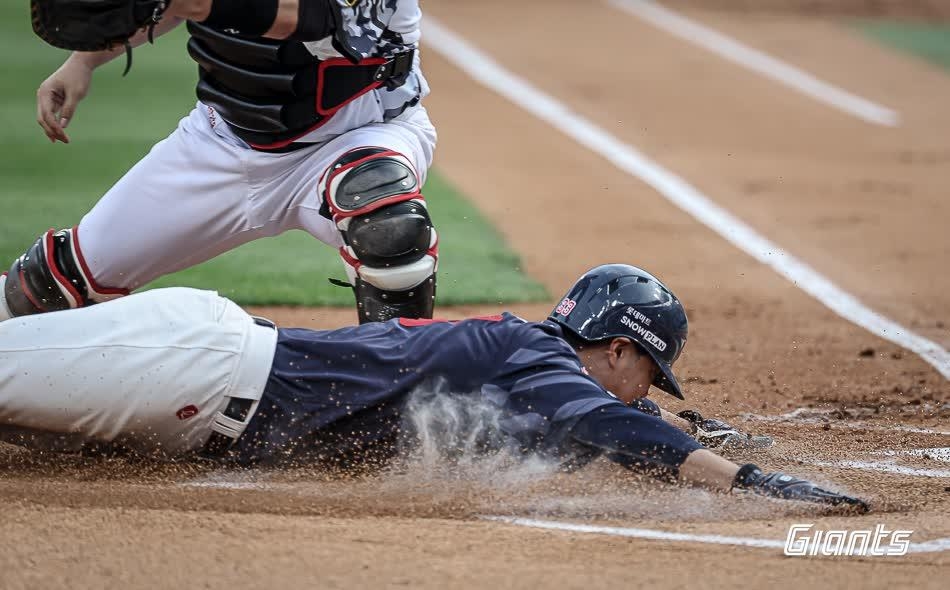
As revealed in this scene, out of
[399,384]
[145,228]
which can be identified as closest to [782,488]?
[399,384]

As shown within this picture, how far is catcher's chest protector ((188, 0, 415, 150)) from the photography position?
185 inches

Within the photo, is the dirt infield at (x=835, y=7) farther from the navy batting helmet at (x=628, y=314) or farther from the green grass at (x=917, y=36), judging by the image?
the navy batting helmet at (x=628, y=314)

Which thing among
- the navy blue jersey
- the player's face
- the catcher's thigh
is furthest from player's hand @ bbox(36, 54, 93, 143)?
the player's face

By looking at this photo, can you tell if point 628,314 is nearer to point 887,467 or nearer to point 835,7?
point 887,467

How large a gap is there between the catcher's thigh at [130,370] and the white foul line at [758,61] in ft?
31.0

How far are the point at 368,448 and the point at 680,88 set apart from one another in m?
9.81

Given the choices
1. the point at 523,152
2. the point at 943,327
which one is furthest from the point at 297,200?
the point at 523,152

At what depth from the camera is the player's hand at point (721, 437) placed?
4.80 meters

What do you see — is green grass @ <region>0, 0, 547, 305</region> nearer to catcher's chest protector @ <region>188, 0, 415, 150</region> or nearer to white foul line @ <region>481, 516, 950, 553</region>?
catcher's chest protector @ <region>188, 0, 415, 150</region>

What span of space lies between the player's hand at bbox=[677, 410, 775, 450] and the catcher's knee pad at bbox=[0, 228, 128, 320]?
218 cm

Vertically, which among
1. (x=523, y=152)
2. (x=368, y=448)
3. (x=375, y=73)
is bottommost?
(x=523, y=152)

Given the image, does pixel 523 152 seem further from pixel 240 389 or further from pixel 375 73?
pixel 240 389

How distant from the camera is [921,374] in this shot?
20.0 feet

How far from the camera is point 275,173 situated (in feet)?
16.2
